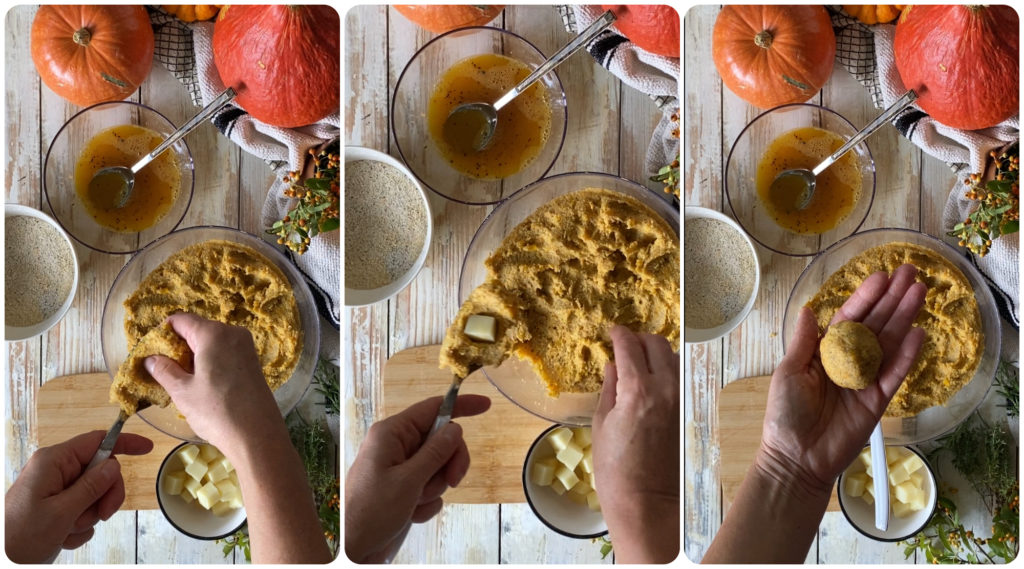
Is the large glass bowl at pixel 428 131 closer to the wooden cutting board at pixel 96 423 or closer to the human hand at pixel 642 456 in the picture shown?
the human hand at pixel 642 456

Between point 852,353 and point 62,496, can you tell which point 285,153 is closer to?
point 62,496

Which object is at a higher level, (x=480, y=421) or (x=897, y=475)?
(x=480, y=421)

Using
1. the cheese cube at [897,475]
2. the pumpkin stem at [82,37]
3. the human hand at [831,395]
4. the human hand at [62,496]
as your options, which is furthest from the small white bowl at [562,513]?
the pumpkin stem at [82,37]

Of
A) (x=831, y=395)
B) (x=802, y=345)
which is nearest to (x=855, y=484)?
(x=831, y=395)

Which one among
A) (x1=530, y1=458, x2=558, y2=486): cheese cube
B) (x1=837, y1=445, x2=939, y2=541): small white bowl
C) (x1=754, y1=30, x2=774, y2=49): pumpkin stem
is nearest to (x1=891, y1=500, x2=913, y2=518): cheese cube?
(x1=837, y1=445, x2=939, y2=541): small white bowl

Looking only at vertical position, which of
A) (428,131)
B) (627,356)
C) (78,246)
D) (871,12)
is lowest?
(627,356)

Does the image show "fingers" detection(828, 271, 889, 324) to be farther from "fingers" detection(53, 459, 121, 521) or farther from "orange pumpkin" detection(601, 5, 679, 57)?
"fingers" detection(53, 459, 121, 521)
